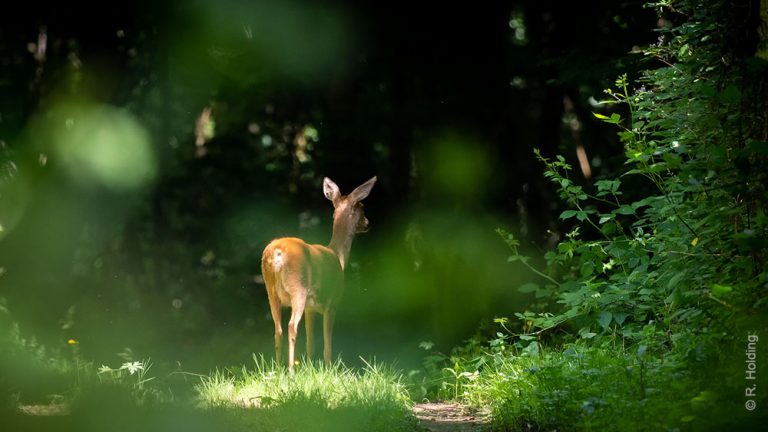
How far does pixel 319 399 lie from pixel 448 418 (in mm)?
999

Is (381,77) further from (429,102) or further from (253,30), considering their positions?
(253,30)

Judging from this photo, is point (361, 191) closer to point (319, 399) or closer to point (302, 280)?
point (302, 280)

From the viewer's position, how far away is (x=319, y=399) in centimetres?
596

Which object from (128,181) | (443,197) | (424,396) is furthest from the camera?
(128,181)

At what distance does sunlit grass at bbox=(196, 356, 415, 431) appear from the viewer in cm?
565

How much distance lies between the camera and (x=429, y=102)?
35.4ft

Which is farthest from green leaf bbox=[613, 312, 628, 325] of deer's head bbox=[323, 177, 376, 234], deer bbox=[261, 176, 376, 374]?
deer's head bbox=[323, 177, 376, 234]

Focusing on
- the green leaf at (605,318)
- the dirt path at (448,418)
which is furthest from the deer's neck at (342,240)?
the green leaf at (605,318)

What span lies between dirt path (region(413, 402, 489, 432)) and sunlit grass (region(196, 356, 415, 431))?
0.43 ft

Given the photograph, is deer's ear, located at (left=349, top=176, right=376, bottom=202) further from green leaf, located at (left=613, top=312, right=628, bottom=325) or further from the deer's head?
green leaf, located at (left=613, top=312, right=628, bottom=325)

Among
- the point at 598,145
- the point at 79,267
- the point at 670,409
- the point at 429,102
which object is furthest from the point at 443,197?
the point at 670,409

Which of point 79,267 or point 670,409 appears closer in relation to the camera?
point 670,409

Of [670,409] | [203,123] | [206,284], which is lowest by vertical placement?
[670,409]

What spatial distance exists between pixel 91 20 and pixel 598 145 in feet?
23.3
